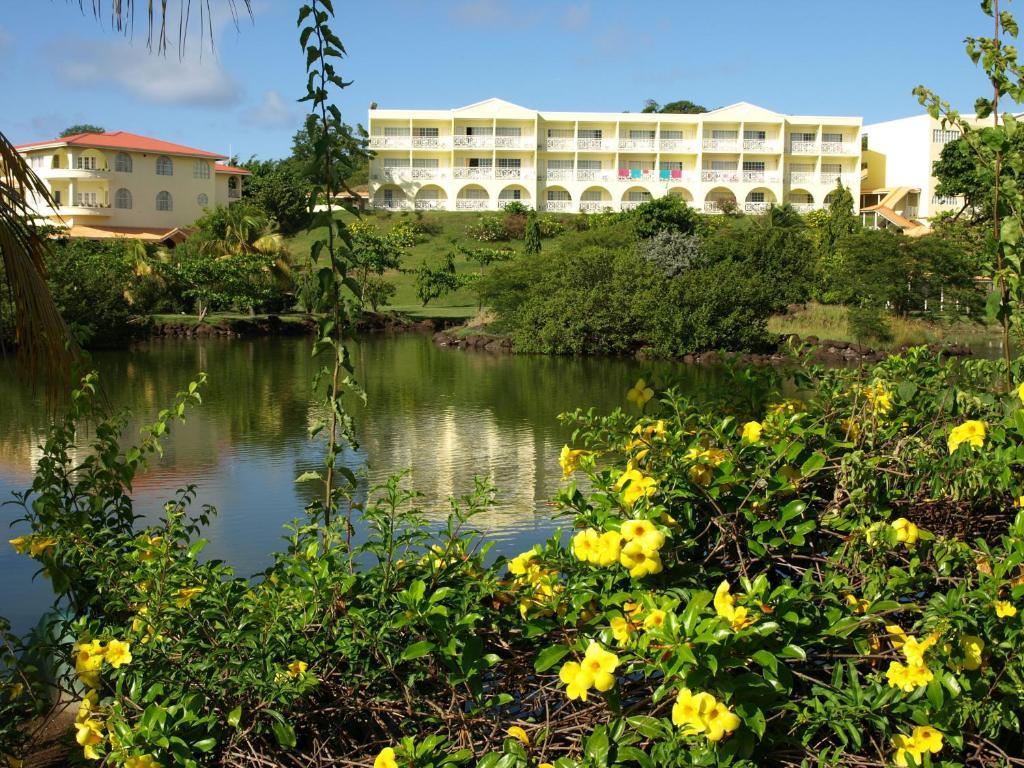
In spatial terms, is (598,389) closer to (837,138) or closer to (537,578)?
(537,578)

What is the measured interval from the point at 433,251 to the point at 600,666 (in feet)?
136

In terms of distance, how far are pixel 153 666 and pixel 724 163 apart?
182ft

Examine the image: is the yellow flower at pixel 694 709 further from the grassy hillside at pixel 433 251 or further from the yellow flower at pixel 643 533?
the grassy hillside at pixel 433 251

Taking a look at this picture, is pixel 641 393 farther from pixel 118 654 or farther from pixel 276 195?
pixel 276 195

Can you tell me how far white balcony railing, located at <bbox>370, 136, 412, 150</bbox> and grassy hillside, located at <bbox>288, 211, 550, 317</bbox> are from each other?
475 cm

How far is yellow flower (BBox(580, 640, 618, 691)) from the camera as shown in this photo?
6.46 feet

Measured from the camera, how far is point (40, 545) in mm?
2887

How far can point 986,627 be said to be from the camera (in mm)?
2123

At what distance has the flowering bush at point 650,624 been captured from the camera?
206 centimetres

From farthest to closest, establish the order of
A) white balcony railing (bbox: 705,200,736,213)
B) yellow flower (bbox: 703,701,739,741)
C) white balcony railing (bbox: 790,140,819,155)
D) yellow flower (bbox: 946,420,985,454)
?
white balcony railing (bbox: 790,140,819,155) → white balcony railing (bbox: 705,200,736,213) → yellow flower (bbox: 946,420,985,454) → yellow flower (bbox: 703,701,739,741)

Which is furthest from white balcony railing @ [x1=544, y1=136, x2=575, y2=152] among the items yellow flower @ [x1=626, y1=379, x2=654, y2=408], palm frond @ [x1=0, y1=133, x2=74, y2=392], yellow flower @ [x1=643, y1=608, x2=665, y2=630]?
yellow flower @ [x1=643, y1=608, x2=665, y2=630]

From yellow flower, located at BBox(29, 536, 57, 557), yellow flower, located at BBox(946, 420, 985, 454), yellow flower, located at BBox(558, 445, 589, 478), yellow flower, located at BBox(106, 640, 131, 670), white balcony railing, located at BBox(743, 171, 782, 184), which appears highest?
white balcony railing, located at BBox(743, 171, 782, 184)

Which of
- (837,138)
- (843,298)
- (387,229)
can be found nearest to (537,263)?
(843,298)

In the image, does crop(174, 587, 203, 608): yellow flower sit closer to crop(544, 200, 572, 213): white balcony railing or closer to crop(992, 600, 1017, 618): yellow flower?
crop(992, 600, 1017, 618): yellow flower
